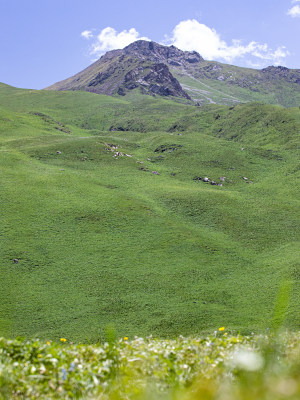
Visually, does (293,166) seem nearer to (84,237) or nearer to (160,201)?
(160,201)

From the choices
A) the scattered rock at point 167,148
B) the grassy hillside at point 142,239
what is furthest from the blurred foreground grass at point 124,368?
the scattered rock at point 167,148

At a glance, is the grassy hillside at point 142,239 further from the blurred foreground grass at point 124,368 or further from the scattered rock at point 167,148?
the scattered rock at point 167,148

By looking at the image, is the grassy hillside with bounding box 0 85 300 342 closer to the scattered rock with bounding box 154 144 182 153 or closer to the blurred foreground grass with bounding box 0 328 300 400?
the blurred foreground grass with bounding box 0 328 300 400

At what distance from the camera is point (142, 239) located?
50.8 metres

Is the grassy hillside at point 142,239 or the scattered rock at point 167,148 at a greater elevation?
the scattered rock at point 167,148

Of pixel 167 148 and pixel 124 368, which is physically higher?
pixel 167 148

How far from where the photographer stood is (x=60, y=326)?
1296 inches

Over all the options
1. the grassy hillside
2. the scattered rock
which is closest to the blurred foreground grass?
the grassy hillside

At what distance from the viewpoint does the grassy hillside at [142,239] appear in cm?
3431

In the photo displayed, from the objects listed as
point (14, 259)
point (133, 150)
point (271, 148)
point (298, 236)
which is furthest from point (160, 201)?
point (271, 148)

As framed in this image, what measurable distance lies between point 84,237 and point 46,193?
16476 millimetres

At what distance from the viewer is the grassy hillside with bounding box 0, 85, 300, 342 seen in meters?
34.3

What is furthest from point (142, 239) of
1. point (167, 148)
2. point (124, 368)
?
point (167, 148)

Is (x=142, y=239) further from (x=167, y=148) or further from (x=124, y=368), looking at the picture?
(x=167, y=148)
